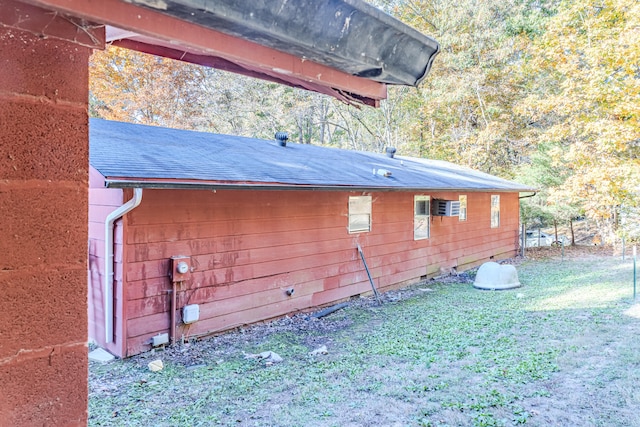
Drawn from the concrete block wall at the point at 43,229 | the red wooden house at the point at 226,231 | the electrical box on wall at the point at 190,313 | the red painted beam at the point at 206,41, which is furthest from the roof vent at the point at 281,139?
the concrete block wall at the point at 43,229

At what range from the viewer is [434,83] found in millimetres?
18625

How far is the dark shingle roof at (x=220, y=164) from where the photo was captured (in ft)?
A: 15.9

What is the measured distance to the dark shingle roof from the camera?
484 cm

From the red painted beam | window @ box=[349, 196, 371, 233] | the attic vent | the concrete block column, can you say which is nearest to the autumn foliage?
the attic vent

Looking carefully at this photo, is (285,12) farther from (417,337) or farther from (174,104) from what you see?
(174,104)

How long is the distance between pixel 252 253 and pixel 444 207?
546 cm

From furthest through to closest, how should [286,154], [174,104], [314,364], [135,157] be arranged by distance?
[174,104] < [286,154] < [135,157] < [314,364]

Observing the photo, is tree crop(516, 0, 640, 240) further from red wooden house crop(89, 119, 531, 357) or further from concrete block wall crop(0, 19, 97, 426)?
concrete block wall crop(0, 19, 97, 426)

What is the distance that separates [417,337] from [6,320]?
17.8 ft

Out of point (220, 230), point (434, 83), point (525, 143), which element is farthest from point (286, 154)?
point (525, 143)

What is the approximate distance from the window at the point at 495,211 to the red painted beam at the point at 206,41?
1302 cm

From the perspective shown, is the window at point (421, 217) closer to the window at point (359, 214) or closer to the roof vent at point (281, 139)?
the window at point (359, 214)

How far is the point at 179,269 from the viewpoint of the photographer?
17.5 ft

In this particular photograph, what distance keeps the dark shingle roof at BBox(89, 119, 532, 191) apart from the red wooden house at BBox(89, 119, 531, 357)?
0.08 ft
